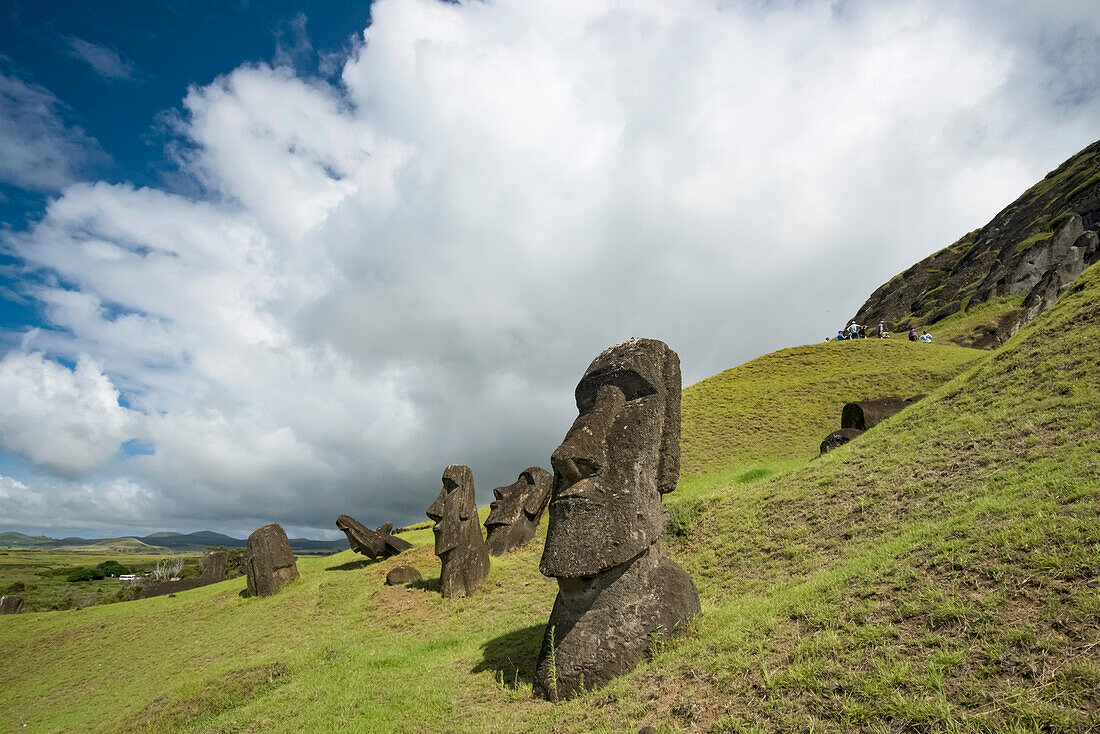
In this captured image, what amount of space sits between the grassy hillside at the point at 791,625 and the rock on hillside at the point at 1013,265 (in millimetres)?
27550

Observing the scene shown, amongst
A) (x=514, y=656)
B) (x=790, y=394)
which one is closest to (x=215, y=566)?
(x=514, y=656)

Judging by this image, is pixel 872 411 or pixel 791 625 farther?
pixel 872 411

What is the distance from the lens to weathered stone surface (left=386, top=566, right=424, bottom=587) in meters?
16.1

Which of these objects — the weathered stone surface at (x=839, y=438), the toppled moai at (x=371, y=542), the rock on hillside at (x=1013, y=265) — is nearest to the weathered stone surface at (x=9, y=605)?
the toppled moai at (x=371, y=542)

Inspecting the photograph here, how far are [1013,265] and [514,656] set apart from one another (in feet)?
203

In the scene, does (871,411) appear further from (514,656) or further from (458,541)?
(514,656)

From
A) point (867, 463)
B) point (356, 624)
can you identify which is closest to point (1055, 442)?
point (867, 463)

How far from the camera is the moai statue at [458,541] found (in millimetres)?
14211

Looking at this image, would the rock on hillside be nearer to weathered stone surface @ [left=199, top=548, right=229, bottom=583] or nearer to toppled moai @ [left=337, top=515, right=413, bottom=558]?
toppled moai @ [left=337, top=515, right=413, bottom=558]

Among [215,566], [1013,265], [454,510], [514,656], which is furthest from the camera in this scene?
[1013,265]

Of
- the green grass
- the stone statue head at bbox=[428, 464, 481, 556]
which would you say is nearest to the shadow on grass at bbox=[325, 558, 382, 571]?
the stone statue head at bbox=[428, 464, 481, 556]

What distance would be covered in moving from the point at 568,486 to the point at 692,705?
2.92m

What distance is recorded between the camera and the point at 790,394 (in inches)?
1260

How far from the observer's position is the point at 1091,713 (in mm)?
3311
